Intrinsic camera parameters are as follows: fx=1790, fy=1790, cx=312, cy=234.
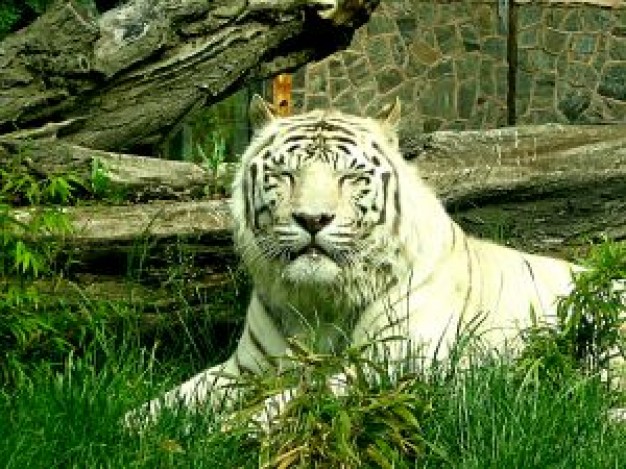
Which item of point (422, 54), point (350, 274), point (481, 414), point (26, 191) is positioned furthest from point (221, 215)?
point (422, 54)

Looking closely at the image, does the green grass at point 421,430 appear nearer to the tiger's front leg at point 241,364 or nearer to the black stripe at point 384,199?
the tiger's front leg at point 241,364

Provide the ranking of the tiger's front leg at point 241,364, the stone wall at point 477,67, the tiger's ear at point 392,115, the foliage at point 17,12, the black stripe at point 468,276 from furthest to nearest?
the stone wall at point 477,67 → the foliage at point 17,12 → the tiger's ear at point 392,115 → the black stripe at point 468,276 → the tiger's front leg at point 241,364

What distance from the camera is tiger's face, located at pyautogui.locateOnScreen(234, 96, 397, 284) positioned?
19.4ft

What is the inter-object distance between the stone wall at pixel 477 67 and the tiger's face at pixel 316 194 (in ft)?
35.5

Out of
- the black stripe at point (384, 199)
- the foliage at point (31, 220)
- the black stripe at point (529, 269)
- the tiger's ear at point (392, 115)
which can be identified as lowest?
the black stripe at point (529, 269)

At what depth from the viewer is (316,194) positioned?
19.5 feet

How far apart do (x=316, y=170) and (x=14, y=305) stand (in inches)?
52.0

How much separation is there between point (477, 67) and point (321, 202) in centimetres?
1233

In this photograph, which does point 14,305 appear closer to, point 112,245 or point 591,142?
point 112,245

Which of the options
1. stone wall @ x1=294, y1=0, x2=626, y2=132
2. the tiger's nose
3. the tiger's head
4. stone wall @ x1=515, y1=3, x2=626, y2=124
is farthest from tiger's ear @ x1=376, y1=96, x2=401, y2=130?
stone wall @ x1=515, y1=3, x2=626, y2=124

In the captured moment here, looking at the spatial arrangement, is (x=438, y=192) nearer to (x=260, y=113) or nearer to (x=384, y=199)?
(x=260, y=113)

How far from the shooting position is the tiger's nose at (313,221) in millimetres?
5871

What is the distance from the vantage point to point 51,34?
724 centimetres

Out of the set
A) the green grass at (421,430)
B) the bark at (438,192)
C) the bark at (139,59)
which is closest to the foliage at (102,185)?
the bark at (438,192)
